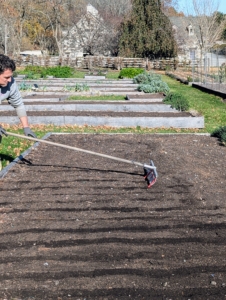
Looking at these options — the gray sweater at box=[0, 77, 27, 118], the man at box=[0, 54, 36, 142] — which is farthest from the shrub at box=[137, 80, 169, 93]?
the gray sweater at box=[0, 77, 27, 118]

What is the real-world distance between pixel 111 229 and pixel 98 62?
1476 inches

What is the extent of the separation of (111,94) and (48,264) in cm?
1325

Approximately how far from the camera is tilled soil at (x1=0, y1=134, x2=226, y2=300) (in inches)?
130

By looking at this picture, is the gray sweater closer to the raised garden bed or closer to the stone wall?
the raised garden bed

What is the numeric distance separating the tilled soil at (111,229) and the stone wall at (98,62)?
32.3 m

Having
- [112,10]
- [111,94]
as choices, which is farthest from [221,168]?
[112,10]

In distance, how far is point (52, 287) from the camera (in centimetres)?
327

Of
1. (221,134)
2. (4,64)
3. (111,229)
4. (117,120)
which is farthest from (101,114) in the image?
(111,229)

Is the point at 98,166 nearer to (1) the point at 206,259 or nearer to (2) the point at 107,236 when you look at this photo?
(2) the point at 107,236

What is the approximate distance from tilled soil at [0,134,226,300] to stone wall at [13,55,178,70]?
32.3 meters

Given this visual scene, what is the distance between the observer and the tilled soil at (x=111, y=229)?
130 inches

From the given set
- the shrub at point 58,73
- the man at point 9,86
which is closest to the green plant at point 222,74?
the shrub at point 58,73

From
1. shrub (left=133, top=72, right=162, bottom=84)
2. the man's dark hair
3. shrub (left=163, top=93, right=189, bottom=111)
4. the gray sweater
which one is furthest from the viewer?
shrub (left=133, top=72, right=162, bottom=84)

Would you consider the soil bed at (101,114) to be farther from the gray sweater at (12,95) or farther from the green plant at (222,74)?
the green plant at (222,74)
